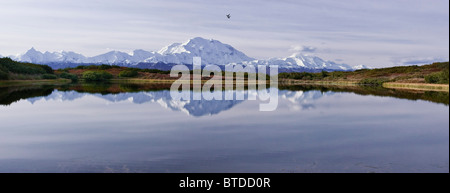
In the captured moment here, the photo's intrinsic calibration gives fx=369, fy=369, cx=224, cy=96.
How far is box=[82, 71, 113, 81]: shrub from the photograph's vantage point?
352 ft

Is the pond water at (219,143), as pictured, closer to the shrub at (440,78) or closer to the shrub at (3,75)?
the shrub at (3,75)

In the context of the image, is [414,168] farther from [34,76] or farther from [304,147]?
[34,76]

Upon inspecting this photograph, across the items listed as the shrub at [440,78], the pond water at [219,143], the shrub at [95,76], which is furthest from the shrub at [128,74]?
the pond water at [219,143]

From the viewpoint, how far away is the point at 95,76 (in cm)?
10825

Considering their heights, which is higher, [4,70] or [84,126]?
[4,70]

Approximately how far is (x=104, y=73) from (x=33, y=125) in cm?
9876

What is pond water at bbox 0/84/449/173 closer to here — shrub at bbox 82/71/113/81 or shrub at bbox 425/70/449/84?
shrub at bbox 425/70/449/84

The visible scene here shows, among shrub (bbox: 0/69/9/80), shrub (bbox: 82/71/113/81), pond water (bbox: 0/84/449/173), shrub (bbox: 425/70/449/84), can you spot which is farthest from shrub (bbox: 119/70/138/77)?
pond water (bbox: 0/84/449/173)

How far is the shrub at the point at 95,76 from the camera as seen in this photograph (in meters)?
107

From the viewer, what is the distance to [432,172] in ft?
33.6

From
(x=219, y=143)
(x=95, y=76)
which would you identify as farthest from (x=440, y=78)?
(x=95, y=76)

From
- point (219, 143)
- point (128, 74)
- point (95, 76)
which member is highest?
point (128, 74)

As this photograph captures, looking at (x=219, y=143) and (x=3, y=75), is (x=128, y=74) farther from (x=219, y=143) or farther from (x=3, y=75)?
(x=219, y=143)

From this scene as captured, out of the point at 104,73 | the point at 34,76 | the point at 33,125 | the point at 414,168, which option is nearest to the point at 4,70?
the point at 34,76
